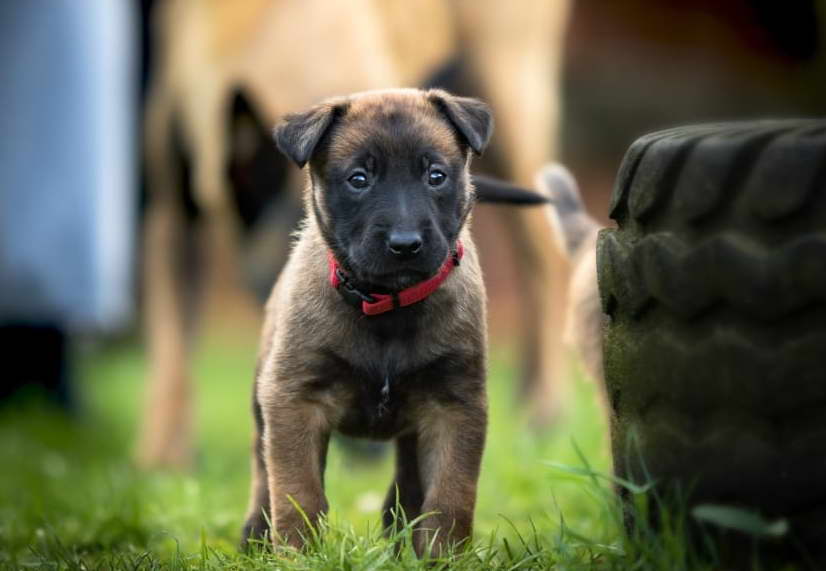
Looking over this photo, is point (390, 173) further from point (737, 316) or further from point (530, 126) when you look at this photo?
point (530, 126)

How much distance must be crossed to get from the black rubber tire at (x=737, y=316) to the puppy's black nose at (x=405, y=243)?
582 millimetres

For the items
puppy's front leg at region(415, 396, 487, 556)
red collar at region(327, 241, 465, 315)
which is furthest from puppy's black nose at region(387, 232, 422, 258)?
puppy's front leg at region(415, 396, 487, 556)

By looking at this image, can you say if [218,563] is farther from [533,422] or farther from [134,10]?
[134,10]

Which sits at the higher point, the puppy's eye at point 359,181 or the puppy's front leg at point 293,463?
the puppy's eye at point 359,181

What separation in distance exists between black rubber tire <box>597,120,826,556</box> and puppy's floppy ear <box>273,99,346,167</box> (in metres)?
0.88

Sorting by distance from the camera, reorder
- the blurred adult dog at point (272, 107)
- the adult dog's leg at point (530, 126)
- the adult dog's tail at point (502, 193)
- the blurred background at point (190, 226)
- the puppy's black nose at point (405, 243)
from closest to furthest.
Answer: the puppy's black nose at point (405, 243) < the adult dog's tail at point (502, 193) < the blurred background at point (190, 226) < the blurred adult dog at point (272, 107) < the adult dog's leg at point (530, 126)

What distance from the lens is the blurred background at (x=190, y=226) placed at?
4383 millimetres

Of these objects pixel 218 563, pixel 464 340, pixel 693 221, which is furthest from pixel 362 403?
pixel 693 221

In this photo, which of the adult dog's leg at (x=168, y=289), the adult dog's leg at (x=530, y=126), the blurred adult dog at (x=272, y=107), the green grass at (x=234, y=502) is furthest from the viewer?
the adult dog's leg at (x=530, y=126)

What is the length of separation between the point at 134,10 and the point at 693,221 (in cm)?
970

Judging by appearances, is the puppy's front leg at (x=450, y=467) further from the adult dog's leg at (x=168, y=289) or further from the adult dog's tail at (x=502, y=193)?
the adult dog's leg at (x=168, y=289)

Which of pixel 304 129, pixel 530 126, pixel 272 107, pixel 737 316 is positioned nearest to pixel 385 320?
pixel 304 129

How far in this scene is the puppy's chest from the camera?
2.66 metres

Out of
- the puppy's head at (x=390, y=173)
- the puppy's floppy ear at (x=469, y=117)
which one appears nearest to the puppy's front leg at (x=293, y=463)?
the puppy's head at (x=390, y=173)
